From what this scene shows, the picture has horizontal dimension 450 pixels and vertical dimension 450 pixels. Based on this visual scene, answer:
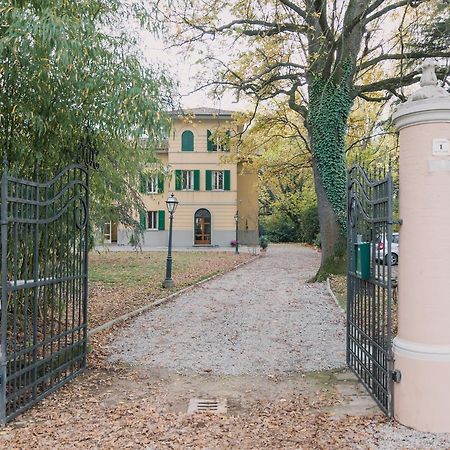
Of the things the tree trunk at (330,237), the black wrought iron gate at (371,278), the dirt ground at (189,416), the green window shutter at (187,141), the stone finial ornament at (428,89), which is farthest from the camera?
the green window shutter at (187,141)

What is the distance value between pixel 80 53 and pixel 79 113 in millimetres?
1076

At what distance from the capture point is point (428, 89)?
13.4 ft

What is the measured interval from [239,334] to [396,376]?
4009mm

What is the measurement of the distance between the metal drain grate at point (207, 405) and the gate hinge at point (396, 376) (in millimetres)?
1557

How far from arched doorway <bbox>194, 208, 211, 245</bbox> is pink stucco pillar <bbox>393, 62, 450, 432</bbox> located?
104ft

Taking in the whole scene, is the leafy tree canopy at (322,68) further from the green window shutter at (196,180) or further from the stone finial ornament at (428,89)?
the green window shutter at (196,180)

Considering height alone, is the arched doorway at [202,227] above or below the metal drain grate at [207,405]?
above

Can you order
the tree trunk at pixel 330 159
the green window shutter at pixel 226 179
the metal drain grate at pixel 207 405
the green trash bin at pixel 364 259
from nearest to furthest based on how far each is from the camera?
the metal drain grate at pixel 207 405 < the green trash bin at pixel 364 259 < the tree trunk at pixel 330 159 < the green window shutter at pixel 226 179

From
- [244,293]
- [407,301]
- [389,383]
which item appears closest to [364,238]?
[407,301]

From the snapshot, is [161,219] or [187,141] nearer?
[187,141]

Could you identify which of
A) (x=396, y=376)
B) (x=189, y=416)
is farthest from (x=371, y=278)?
(x=189, y=416)

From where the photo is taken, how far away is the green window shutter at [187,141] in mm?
34562

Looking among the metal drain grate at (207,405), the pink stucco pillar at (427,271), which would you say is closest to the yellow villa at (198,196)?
the metal drain grate at (207,405)

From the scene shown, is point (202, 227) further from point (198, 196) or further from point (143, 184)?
point (143, 184)
